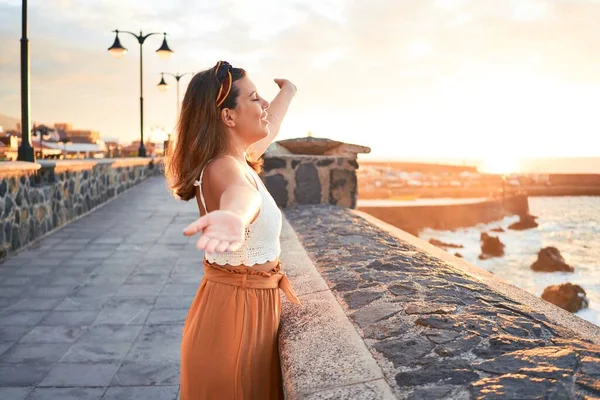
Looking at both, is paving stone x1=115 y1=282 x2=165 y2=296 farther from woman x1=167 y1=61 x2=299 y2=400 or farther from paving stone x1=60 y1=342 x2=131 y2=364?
woman x1=167 y1=61 x2=299 y2=400

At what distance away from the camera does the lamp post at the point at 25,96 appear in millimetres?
7969

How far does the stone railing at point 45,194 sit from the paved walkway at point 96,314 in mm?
296

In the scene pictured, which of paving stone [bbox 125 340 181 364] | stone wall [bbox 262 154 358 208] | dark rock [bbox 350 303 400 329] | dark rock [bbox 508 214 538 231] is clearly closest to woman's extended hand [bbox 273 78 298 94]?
dark rock [bbox 350 303 400 329]

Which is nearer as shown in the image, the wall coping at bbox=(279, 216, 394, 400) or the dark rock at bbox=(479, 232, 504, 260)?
the wall coping at bbox=(279, 216, 394, 400)

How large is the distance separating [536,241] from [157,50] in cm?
3411

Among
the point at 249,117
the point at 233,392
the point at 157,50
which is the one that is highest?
the point at 157,50

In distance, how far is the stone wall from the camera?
6.63 m

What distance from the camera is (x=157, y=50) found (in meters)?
17.0

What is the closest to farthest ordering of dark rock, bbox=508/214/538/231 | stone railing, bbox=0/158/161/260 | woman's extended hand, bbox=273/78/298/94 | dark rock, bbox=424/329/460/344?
dark rock, bbox=424/329/460/344 → woman's extended hand, bbox=273/78/298/94 → stone railing, bbox=0/158/161/260 → dark rock, bbox=508/214/538/231

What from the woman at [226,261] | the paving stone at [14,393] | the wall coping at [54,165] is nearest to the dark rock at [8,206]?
the wall coping at [54,165]

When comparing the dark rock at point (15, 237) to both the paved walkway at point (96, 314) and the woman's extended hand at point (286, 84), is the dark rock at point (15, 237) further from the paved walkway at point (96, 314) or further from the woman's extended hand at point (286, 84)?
the woman's extended hand at point (286, 84)

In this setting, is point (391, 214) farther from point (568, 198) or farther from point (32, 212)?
point (568, 198)

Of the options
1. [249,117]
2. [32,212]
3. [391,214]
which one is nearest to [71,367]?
[249,117]

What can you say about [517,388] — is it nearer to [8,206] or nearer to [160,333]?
[160,333]
